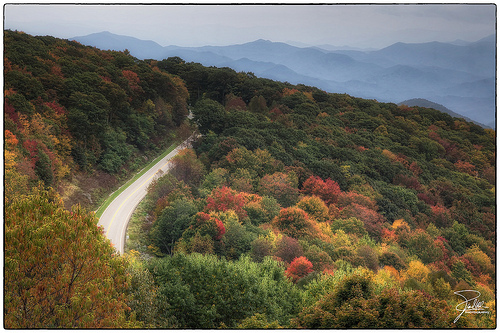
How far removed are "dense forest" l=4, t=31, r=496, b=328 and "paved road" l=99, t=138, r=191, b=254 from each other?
0.85 metres

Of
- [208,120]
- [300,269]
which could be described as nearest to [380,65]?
[208,120]

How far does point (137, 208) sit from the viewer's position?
26.1m

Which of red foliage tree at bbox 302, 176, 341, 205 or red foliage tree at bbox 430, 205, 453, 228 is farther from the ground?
red foliage tree at bbox 302, 176, 341, 205

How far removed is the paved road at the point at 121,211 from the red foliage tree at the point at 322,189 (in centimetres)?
1522

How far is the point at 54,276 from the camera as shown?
10594mm

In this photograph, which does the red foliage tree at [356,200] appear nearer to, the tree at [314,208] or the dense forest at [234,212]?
the dense forest at [234,212]

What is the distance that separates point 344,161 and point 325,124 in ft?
44.4

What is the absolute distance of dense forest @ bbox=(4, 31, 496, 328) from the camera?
11.2m

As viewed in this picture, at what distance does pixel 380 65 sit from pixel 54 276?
1812 inches

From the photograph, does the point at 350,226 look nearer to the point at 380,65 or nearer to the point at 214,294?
the point at 214,294

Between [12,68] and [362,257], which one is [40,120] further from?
[362,257]

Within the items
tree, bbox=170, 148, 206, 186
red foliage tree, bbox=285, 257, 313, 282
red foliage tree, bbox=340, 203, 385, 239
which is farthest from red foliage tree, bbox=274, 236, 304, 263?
tree, bbox=170, 148, 206, 186

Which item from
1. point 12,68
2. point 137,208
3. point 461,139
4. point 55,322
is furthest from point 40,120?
point 461,139

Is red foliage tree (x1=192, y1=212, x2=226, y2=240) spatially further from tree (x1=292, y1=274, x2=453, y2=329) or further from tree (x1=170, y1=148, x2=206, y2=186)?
tree (x1=292, y1=274, x2=453, y2=329)
